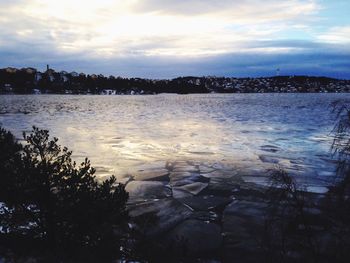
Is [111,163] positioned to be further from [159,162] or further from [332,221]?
[332,221]

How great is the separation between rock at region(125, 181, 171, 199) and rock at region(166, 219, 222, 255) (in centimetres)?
201

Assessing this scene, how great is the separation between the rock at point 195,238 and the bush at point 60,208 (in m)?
1.13

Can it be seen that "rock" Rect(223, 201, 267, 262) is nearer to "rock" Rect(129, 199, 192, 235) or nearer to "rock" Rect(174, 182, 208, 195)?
"rock" Rect(129, 199, 192, 235)

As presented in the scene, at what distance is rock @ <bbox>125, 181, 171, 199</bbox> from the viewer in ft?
32.0

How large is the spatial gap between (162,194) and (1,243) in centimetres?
457

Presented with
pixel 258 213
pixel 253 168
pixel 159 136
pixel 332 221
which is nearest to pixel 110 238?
pixel 258 213

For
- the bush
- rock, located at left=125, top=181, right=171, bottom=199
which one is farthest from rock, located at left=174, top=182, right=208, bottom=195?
the bush

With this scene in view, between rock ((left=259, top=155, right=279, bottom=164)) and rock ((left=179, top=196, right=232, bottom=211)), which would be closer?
rock ((left=179, top=196, right=232, bottom=211))

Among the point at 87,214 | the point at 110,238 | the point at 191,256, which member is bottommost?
the point at 191,256

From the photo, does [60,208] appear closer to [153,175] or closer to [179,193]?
[179,193]

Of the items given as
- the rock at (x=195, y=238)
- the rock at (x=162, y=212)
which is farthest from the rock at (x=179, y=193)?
the rock at (x=195, y=238)

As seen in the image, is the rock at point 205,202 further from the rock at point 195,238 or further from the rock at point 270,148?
the rock at point 270,148

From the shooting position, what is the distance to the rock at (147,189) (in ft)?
32.0

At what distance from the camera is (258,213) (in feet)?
27.3
